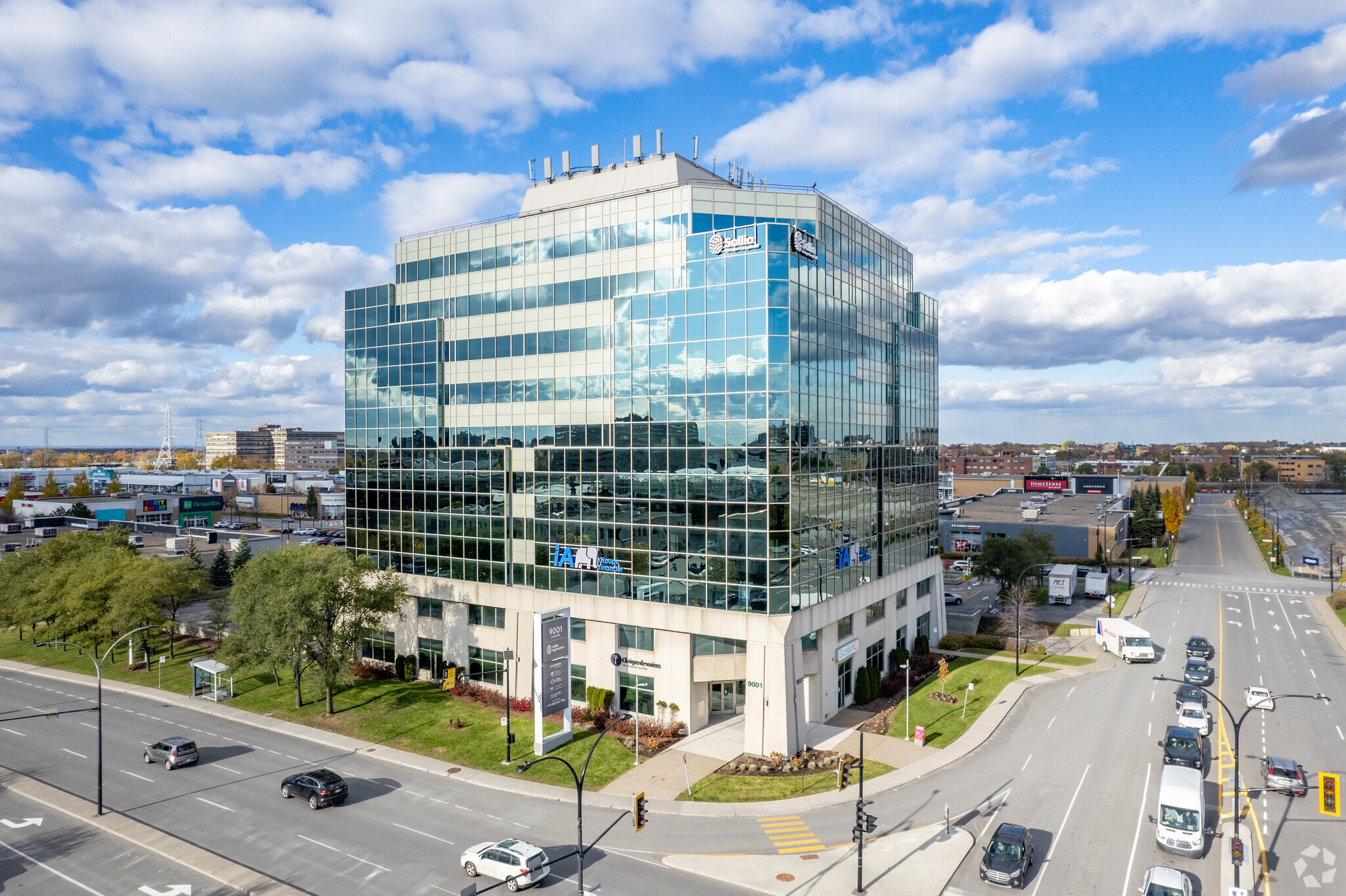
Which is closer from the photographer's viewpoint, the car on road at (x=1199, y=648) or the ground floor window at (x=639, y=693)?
the ground floor window at (x=639, y=693)

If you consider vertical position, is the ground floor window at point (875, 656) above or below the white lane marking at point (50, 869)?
above

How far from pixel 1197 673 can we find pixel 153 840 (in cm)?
6414

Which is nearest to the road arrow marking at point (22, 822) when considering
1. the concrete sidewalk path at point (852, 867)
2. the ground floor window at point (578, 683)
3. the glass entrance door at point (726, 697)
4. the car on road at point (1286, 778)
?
the ground floor window at point (578, 683)

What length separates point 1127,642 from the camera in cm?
5916

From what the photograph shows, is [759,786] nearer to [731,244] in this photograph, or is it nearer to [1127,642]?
[731,244]

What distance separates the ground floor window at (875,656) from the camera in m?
53.0

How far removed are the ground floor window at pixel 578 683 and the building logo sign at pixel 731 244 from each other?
93.4 feet

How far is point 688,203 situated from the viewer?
152ft

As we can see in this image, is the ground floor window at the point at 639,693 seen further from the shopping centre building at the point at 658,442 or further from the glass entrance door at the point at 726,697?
the glass entrance door at the point at 726,697

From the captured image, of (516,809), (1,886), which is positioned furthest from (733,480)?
(1,886)

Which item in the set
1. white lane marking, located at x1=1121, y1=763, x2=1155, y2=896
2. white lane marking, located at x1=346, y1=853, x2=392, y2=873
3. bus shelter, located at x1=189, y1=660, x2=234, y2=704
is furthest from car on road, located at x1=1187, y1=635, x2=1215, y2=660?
bus shelter, located at x1=189, y1=660, x2=234, y2=704

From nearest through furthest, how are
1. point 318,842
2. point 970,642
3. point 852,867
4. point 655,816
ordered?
1. point 852,867
2. point 318,842
3. point 655,816
4. point 970,642

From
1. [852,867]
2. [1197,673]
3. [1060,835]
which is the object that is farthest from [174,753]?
[1197,673]

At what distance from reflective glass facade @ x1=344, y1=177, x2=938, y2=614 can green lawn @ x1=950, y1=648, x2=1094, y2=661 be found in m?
10.5
